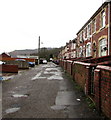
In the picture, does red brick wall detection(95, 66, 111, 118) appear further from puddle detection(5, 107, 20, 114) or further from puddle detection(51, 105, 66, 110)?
puddle detection(5, 107, 20, 114)

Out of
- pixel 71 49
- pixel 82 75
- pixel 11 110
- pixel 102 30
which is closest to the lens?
pixel 11 110

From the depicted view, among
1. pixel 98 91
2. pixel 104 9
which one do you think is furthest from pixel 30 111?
pixel 104 9

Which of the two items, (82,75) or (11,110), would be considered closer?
(11,110)

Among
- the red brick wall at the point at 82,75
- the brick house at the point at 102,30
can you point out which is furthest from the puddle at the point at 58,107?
the brick house at the point at 102,30

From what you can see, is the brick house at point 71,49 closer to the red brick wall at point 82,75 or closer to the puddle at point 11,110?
the red brick wall at point 82,75

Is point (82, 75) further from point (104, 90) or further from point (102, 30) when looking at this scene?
point (102, 30)

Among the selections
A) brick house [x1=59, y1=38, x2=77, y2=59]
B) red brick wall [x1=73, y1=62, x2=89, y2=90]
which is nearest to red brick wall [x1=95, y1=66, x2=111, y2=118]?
red brick wall [x1=73, y1=62, x2=89, y2=90]

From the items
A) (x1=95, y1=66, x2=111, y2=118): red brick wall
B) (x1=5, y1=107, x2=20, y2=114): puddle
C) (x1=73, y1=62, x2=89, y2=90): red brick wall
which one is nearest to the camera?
(x1=95, y1=66, x2=111, y2=118): red brick wall

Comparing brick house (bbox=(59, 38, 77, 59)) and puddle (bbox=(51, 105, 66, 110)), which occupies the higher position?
brick house (bbox=(59, 38, 77, 59))

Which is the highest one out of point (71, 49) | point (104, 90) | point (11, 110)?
point (71, 49)

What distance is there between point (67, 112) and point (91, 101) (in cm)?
148

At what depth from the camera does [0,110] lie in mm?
4934

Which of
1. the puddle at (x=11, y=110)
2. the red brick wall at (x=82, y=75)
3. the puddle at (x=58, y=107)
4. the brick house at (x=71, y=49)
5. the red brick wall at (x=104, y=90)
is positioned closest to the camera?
the red brick wall at (x=104, y=90)

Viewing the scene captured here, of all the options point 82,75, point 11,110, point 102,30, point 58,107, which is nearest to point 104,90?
point 58,107
